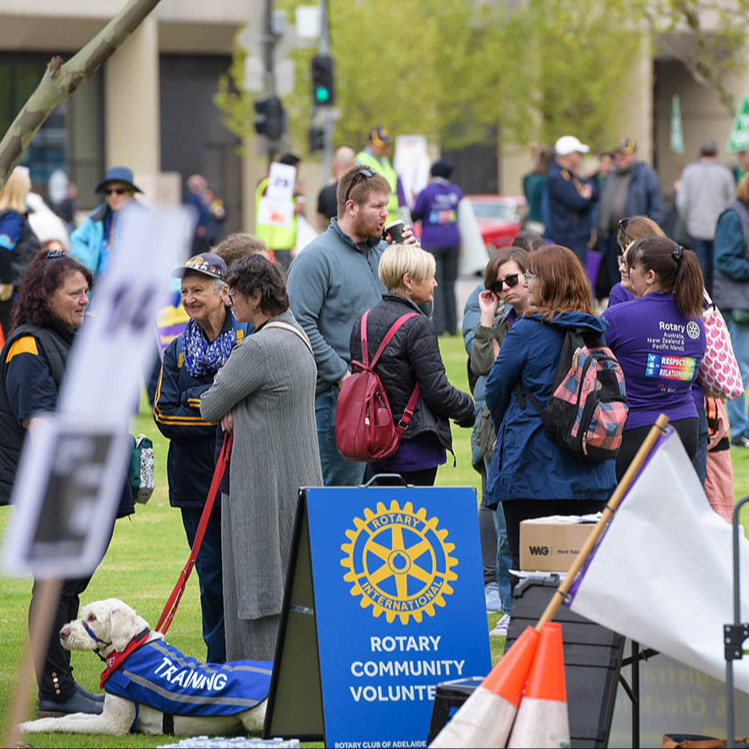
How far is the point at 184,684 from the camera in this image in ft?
20.6

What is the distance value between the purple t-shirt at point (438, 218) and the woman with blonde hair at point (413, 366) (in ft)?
40.8

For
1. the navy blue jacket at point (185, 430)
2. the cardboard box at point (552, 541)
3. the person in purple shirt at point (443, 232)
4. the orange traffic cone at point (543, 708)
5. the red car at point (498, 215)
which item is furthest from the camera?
the red car at point (498, 215)

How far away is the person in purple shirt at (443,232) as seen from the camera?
65.8 ft

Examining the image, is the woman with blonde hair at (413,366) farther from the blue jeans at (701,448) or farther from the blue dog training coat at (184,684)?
the blue dog training coat at (184,684)

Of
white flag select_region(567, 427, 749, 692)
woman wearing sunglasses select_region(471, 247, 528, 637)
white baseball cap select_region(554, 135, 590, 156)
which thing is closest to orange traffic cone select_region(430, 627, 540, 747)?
white flag select_region(567, 427, 749, 692)

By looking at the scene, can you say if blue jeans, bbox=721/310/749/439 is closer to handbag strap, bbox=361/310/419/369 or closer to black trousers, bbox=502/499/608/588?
handbag strap, bbox=361/310/419/369

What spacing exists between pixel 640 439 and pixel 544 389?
85 cm

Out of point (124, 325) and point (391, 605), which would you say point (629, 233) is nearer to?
point (391, 605)

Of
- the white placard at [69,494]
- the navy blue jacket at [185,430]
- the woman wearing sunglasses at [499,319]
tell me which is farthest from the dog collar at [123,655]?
the white placard at [69,494]

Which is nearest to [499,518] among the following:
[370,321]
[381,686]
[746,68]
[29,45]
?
[370,321]

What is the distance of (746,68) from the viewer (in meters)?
37.9

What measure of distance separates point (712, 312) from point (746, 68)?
31.4 meters

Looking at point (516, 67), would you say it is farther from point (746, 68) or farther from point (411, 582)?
point (411, 582)

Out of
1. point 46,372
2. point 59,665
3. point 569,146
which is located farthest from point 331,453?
point 569,146
